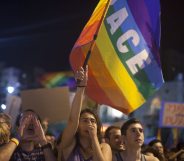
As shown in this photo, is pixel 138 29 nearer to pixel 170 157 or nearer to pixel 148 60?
pixel 148 60

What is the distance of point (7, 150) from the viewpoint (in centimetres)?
383

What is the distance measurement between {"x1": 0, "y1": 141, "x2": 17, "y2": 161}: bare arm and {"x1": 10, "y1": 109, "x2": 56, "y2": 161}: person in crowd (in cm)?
15

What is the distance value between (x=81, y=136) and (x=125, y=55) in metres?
1.75

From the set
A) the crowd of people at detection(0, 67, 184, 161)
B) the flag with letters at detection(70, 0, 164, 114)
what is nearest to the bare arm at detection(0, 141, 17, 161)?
the crowd of people at detection(0, 67, 184, 161)

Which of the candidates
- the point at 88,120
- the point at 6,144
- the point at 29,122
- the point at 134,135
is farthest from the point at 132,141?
the point at 6,144

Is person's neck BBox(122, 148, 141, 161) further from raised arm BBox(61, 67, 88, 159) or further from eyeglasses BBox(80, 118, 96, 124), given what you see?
raised arm BBox(61, 67, 88, 159)

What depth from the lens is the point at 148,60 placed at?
5805 millimetres

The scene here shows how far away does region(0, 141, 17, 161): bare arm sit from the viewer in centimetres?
380

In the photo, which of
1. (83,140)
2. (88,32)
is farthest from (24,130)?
(88,32)

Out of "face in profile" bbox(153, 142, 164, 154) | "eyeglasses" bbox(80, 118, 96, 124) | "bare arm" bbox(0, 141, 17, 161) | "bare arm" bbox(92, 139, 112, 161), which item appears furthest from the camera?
"face in profile" bbox(153, 142, 164, 154)

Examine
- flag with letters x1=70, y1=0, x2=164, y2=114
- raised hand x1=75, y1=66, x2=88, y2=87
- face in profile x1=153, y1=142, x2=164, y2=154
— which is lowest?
face in profile x1=153, y1=142, x2=164, y2=154

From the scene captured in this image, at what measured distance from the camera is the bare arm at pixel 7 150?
3.80m

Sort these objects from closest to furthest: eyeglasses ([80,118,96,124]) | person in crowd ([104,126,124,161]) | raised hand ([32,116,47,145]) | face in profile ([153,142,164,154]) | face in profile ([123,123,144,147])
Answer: raised hand ([32,116,47,145]), eyeglasses ([80,118,96,124]), face in profile ([123,123,144,147]), person in crowd ([104,126,124,161]), face in profile ([153,142,164,154])

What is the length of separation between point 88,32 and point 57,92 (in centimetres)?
197
